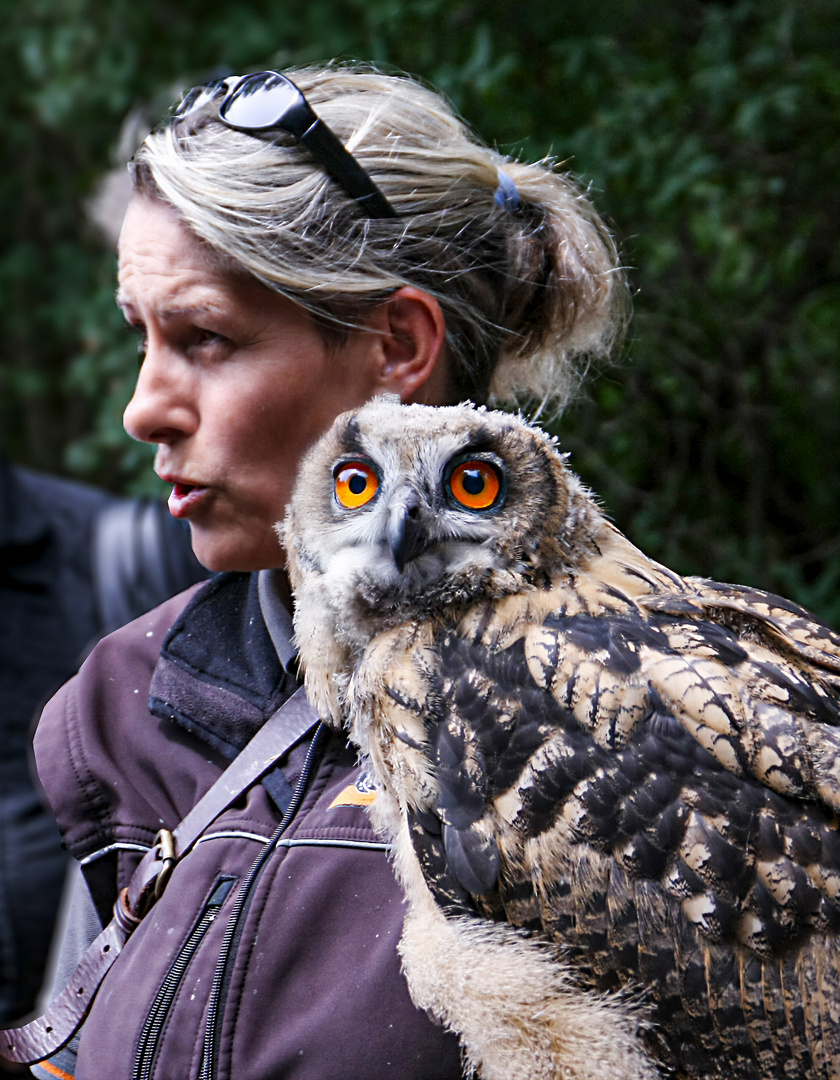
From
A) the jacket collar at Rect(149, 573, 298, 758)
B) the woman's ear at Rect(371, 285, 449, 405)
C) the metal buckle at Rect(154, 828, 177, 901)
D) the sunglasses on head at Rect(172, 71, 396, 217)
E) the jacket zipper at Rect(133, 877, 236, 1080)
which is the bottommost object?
the jacket zipper at Rect(133, 877, 236, 1080)

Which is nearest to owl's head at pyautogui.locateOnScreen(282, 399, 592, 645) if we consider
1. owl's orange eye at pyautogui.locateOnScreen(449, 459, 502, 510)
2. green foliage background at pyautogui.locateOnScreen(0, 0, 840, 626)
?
owl's orange eye at pyautogui.locateOnScreen(449, 459, 502, 510)

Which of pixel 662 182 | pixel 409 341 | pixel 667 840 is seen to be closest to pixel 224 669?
pixel 409 341

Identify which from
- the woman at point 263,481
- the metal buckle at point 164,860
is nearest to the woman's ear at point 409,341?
the woman at point 263,481

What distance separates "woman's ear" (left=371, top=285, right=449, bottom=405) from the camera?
169cm

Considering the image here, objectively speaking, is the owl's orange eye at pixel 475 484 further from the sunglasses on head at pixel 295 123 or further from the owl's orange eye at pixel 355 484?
the sunglasses on head at pixel 295 123

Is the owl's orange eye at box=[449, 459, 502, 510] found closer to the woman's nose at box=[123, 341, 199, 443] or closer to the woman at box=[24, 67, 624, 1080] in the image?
the woman at box=[24, 67, 624, 1080]

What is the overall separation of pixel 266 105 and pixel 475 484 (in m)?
0.63

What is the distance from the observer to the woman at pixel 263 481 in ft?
4.56

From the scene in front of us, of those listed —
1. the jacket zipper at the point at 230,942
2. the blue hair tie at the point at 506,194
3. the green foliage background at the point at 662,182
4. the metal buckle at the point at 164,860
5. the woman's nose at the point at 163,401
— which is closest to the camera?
the jacket zipper at the point at 230,942

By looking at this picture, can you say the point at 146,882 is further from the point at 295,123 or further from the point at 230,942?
the point at 295,123

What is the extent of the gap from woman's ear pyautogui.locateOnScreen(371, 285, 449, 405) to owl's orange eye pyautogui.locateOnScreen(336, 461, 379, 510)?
14 cm

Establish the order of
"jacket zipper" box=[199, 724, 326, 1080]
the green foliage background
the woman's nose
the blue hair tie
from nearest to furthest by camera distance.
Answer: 1. "jacket zipper" box=[199, 724, 326, 1080]
2. the woman's nose
3. the blue hair tie
4. the green foliage background

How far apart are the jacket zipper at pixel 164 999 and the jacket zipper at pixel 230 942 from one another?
1.5 inches

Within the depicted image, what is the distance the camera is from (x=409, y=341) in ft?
5.67
